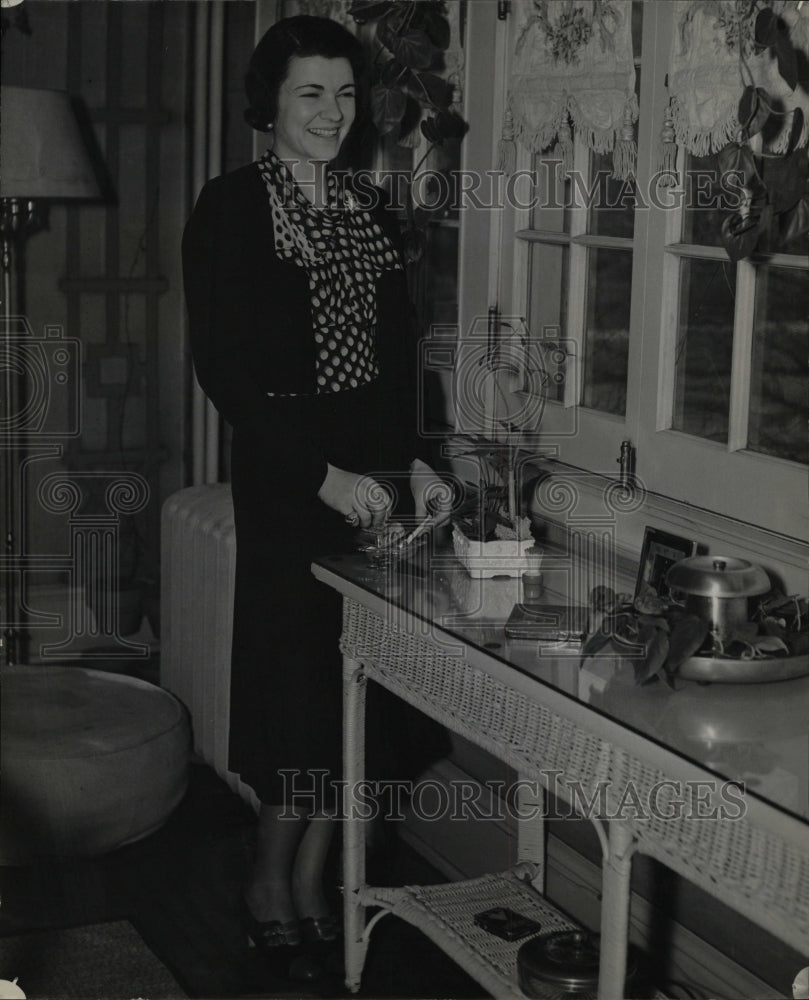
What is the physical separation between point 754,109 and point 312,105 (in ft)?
3.26

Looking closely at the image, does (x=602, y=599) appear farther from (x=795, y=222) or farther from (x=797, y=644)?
(x=795, y=222)

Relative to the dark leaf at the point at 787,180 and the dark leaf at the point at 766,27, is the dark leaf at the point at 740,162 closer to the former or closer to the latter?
the dark leaf at the point at 787,180

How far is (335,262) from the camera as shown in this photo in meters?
2.74

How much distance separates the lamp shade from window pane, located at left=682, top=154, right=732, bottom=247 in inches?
75.0

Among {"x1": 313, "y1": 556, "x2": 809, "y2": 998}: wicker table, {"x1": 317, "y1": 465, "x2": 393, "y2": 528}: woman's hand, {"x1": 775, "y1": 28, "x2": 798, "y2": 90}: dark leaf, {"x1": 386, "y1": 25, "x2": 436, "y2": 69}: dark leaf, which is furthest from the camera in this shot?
{"x1": 386, "y1": 25, "x2": 436, "y2": 69}: dark leaf

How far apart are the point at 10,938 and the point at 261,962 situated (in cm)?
55

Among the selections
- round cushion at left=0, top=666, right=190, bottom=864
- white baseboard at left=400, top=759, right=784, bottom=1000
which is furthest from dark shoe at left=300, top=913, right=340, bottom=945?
round cushion at left=0, top=666, right=190, bottom=864

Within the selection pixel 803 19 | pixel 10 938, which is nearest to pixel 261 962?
pixel 10 938

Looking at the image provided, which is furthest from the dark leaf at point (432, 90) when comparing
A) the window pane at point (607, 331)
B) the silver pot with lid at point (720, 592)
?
the silver pot with lid at point (720, 592)

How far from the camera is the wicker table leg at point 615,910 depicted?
178 centimetres

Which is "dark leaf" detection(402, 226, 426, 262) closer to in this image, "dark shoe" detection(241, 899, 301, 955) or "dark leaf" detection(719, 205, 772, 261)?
"dark leaf" detection(719, 205, 772, 261)

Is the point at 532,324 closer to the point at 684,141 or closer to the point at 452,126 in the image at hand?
the point at 452,126

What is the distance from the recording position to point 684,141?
227 centimetres

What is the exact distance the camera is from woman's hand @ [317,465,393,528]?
8.71ft
